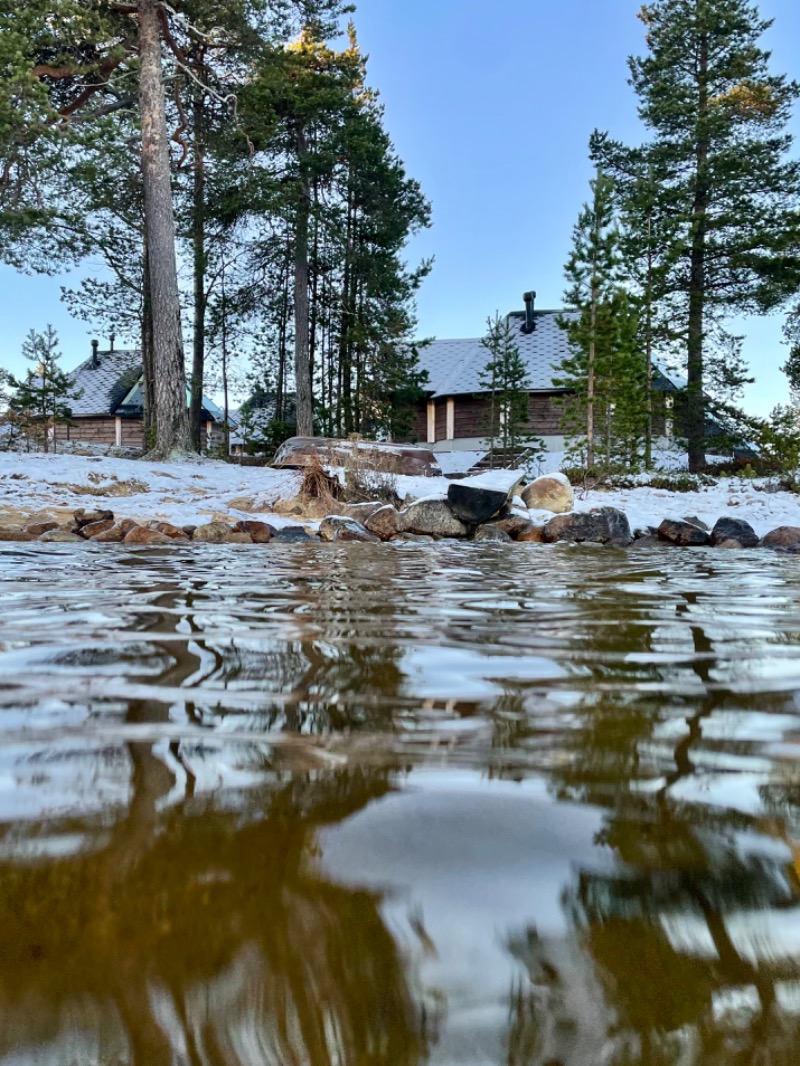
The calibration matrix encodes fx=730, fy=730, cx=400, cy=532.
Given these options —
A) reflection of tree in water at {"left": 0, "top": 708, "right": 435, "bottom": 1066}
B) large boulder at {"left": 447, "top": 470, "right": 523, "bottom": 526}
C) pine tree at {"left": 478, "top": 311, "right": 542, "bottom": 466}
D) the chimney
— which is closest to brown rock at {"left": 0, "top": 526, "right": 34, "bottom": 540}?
large boulder at {"left": 447, "top": 470, "right": 523, "bottom": 526}

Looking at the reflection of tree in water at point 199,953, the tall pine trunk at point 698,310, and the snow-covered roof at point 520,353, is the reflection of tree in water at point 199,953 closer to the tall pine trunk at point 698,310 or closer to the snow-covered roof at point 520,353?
the tall pine trunk at point 698,310

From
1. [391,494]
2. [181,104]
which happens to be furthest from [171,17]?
[391,494]

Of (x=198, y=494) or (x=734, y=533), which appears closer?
(x=734, y=533)

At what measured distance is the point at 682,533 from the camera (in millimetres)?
8078

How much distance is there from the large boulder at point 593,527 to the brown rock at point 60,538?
4801mm

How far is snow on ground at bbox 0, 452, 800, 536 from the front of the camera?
886cm

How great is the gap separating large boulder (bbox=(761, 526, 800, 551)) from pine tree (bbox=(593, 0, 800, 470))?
15.0 meters

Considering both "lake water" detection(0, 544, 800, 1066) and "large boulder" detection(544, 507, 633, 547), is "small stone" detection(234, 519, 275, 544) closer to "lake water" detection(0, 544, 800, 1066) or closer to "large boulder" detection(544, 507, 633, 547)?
"large boulder" detection(544, 507, 633, 547)

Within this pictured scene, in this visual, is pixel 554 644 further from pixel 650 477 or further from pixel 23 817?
pixel 650 477

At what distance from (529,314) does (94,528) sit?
26.7 m

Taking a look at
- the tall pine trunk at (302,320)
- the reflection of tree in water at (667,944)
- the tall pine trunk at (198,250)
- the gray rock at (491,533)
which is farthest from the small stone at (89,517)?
the tall pine trunk at (302,320)

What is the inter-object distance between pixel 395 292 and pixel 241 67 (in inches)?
313

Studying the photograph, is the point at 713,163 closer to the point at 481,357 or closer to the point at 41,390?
the point at 481,357

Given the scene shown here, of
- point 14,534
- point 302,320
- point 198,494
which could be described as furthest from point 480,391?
point 14,534
